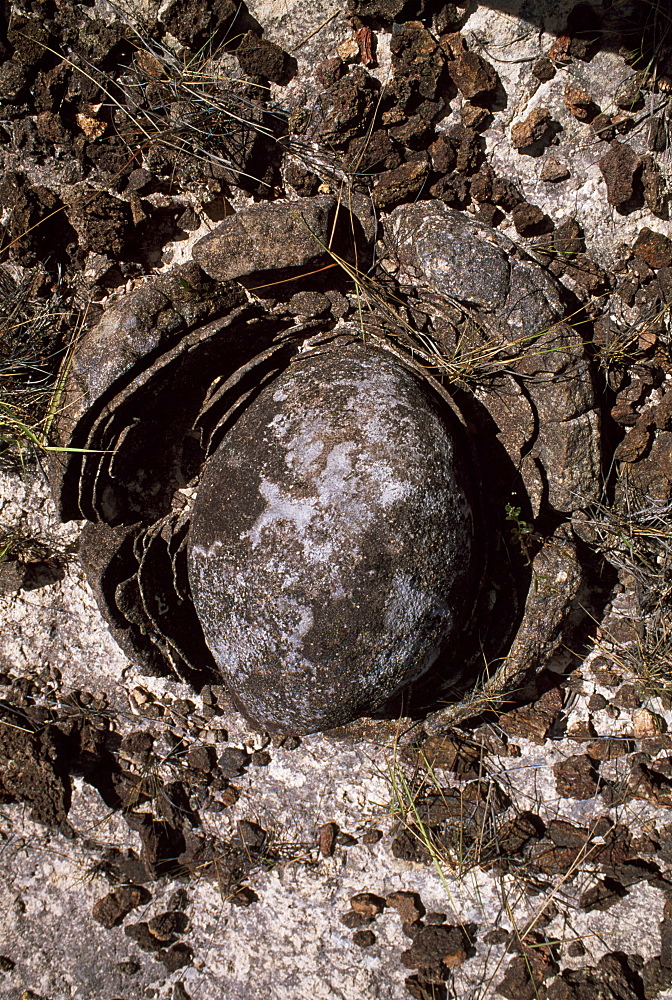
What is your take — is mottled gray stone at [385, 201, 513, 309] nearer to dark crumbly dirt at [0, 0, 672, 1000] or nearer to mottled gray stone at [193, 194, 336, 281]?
dark crumbly dirt at [0, 0, 672, 1000]

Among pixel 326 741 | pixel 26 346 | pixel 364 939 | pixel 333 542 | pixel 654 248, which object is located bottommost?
pixel 364 939

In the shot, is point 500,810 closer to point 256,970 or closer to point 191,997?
point 256,970

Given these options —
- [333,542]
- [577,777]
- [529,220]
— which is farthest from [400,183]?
Answer: [577,777]

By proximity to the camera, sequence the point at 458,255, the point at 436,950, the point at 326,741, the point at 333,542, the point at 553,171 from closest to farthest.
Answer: the point at 333,542
the point at 458,255
the point at 553,171
the point at 436,950
the point at 326,741

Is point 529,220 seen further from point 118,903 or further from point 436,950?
point 118,903

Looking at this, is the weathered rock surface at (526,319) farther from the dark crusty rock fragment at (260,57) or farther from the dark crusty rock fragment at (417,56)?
the dark crusty rock fragment at (260,57)

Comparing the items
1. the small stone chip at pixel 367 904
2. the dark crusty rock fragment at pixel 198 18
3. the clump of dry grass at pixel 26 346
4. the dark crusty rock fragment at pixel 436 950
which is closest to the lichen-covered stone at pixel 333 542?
the clump of dry grass at pixel 26 346

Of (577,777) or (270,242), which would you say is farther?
(577,777)

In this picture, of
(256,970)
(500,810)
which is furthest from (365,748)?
(256,970)
